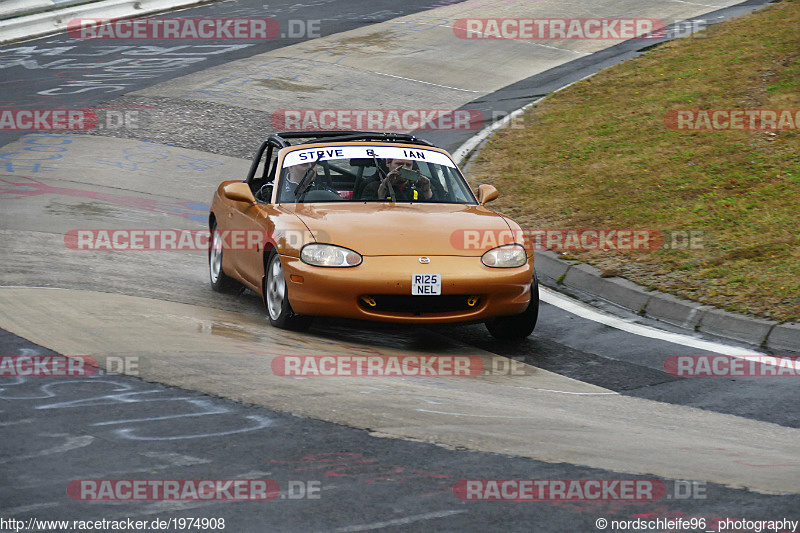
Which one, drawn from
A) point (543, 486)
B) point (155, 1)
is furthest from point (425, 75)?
point (543, 486)

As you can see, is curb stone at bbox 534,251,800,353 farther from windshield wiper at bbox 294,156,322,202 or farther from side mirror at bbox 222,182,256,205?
side mirror at bbox 222,182,256,205

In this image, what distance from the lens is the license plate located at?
7875 millimetres

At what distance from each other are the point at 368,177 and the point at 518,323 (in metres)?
1.82

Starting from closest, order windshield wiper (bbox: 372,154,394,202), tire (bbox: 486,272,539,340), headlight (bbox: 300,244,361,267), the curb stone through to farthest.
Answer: headlight (bbox: 300,244,361,267) < the curb stone < tire (bbox: 486,272,539,340) < windshield wiper (bbox: 372,154,394,202)

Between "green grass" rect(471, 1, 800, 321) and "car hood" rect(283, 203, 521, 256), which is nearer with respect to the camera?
"car hood" rect(283, 203, 521, 256)

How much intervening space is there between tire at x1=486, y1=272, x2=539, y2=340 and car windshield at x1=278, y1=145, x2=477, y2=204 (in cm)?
122

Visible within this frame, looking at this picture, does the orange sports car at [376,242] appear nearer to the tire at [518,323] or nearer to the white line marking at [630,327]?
the tire at [518,323]

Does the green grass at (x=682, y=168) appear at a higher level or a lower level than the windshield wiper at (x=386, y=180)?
lower

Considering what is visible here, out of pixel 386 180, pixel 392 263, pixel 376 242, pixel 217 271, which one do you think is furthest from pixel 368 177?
pixel 217 271

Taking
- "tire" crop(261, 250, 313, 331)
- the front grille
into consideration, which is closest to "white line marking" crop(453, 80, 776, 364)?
the front grille

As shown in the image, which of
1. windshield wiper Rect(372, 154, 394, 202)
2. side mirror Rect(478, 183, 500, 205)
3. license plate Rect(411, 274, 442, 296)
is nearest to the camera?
license plate Rect(411, 274, 442, 296)

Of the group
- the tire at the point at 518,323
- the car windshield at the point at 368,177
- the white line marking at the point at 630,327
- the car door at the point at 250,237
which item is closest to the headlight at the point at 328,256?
A: the car door at the point at 250,237

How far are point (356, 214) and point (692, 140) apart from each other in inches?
314

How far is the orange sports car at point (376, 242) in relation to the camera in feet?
26.1
